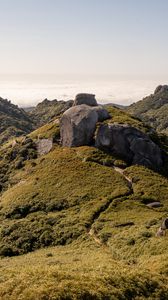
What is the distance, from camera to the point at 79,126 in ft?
347

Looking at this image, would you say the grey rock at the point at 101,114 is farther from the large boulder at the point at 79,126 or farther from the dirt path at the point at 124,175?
the dirt path at the point at 124,175

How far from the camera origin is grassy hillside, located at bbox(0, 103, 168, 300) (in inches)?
1323

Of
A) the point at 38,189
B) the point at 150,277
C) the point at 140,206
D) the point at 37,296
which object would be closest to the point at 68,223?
the point at 140,206

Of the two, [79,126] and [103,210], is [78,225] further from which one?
[79,126]

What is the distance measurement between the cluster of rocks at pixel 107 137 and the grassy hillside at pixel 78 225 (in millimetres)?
2820

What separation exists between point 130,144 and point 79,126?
1336 cm

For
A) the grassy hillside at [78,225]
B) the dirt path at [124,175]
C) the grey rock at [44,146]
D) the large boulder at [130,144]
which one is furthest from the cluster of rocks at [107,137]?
the dirt path at [124,175]

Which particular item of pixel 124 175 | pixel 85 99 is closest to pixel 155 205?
pixel 124 175

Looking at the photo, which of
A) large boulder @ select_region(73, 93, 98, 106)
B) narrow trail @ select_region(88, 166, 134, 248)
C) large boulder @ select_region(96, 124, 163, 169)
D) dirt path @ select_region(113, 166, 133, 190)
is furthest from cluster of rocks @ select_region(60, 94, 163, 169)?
large boulder @ select_region(73, 93, 98, 106)

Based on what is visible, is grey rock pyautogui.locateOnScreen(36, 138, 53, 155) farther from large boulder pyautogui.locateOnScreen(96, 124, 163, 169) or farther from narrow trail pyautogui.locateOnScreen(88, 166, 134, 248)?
narrow trail pyautogui.locateOnScreen(88, 166, 134, 248)

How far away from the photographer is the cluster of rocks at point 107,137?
99.3m

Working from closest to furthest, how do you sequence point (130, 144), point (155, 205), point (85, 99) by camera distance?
point (155, 205)
point (130, 144)
point (85, 99)

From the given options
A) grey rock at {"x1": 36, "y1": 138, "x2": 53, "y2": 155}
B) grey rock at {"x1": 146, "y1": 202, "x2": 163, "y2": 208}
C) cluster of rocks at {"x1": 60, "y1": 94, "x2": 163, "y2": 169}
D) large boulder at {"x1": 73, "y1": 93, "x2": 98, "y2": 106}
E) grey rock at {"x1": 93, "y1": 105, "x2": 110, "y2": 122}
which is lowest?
grey rock at {"x1": 146, "y1": 202, "x2": 163, "y2": 208}

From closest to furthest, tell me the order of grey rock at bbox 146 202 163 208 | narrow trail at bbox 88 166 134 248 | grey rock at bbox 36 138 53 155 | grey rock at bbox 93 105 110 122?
narrow trail at bbox 88 166 134 248 < grey rock at bbox 146 202 163 208 < grey rock at bbox 36 138 53 155 < grey rock at bbox 93 105 110 122
